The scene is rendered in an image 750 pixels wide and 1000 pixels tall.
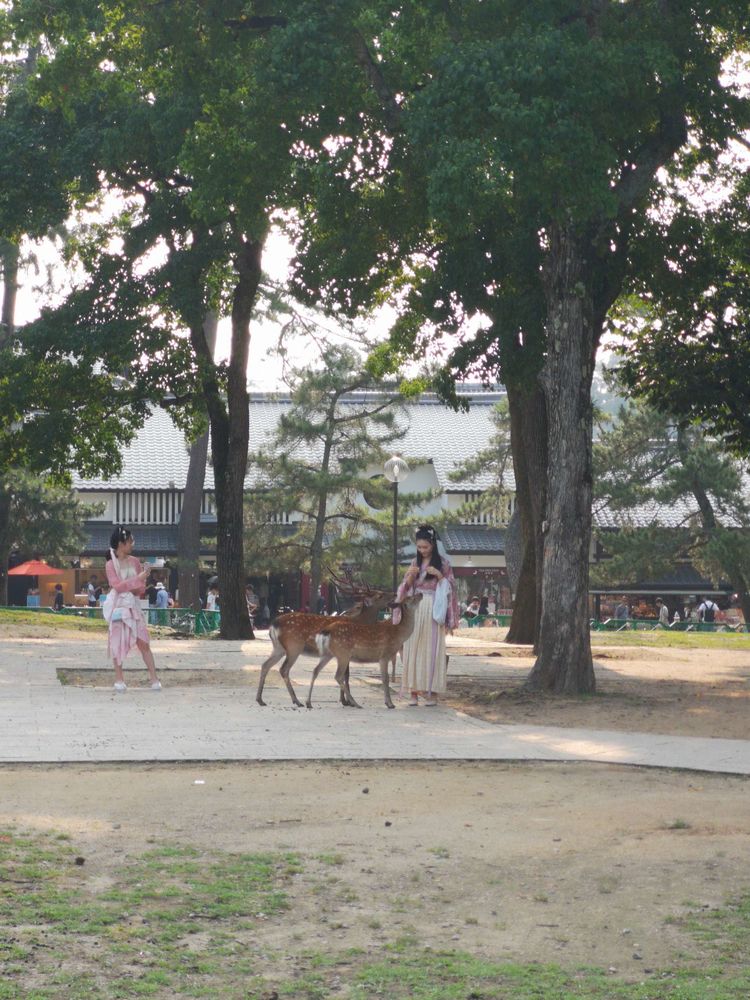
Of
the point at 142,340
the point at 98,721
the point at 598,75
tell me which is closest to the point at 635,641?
the point at 142,340

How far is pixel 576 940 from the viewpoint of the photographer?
5711 mm

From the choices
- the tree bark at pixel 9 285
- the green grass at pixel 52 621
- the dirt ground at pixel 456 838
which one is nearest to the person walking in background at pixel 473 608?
the green grass at pixel 52 621

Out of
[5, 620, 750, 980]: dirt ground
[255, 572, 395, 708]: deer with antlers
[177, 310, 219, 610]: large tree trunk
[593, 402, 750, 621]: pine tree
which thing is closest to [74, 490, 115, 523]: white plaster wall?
[177, 310, 219, 610]: large tree trunk

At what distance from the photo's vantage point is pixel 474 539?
5250 centimetres

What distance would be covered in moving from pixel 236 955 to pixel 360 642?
27.5ft

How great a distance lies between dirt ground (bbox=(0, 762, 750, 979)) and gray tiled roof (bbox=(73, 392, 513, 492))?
4283 cm

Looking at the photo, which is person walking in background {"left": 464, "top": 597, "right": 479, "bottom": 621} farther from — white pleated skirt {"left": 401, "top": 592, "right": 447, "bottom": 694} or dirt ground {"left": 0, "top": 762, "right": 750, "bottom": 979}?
dirt ground {"left": 0, "top": 762, "right": 750, "bottom": 979}

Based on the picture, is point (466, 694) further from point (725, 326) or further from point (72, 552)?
point (72, 552)

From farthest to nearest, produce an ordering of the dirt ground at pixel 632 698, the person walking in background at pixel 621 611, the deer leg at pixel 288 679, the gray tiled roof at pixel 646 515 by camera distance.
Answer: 1. the gray tiled roof at pixel 646 515
2. the person walking in background at pixel 621 611
3. the deer leg at pixel 288 679
4. the dirt ground at pixel 632 698

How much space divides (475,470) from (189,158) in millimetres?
25421

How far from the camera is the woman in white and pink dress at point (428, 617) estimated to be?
14289mm

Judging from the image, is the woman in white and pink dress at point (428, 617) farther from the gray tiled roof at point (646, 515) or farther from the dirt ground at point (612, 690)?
the gray tiled roof at point (646, 515)

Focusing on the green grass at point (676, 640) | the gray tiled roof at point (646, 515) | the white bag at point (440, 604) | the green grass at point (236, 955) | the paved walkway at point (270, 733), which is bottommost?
the green grass at point (236, 955)

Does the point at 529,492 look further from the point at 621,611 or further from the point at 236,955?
the point at 621,611
